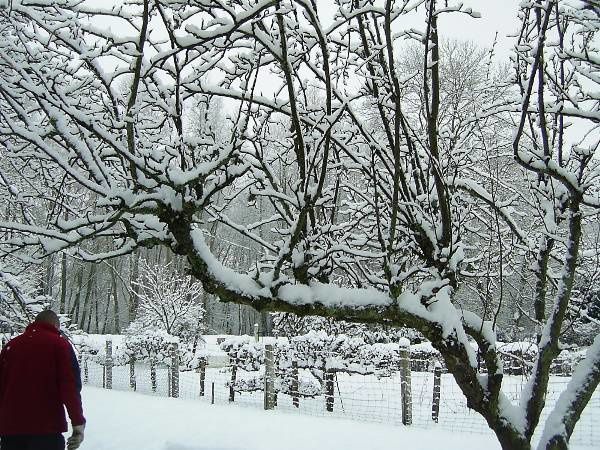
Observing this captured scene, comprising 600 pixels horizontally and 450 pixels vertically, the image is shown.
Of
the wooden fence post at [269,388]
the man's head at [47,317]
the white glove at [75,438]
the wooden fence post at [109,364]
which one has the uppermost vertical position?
the man's head at [47,317]

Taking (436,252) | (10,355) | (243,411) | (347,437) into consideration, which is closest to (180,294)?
(243,411)

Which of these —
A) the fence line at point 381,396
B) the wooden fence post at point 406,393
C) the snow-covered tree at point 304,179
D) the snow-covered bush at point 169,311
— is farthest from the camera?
the snow-covered bush at point 169,311

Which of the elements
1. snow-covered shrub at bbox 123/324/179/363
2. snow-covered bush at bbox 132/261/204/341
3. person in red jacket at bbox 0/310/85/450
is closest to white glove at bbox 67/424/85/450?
person in red jacket at bbox 0/310/85/450

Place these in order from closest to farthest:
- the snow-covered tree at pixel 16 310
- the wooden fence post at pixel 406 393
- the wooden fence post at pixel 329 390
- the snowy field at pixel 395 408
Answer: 1. the snow-covered tree at pixel 16 310
2. the snowy field at pixel 395 408
3. the wooden fence post at pixel 406 393
4. the wooden fence post at pixel 329 390

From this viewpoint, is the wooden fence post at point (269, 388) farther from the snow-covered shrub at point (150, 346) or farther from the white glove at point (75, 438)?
the snow-covered shrub at point (150, 346)

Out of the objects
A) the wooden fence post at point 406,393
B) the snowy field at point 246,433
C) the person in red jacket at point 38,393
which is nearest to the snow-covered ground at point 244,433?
the snowy field at point 246,433

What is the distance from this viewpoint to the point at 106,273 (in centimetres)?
3816

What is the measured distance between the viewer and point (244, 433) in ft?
22.6

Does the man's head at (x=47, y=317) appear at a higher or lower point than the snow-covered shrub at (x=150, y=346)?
higher

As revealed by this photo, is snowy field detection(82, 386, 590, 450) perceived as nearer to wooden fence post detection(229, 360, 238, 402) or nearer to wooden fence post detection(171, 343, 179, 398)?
wooden fence post detection(229, 360, 238, 402)

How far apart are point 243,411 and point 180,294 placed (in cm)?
1506

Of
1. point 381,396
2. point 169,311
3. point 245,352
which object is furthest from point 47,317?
point 169,311

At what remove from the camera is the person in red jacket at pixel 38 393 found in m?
4.11

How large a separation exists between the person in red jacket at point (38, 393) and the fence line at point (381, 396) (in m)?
2.89
